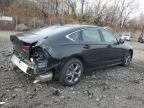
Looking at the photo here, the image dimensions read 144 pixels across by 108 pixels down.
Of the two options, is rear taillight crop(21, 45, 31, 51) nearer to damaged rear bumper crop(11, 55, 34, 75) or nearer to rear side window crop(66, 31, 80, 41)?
damaged rear bumper crop(11, 55, 34, 75)

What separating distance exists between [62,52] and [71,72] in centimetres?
67

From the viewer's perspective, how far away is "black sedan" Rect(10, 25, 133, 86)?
17.4 ft

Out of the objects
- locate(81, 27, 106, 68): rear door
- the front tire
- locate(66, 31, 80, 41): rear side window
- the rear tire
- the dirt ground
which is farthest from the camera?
the rear tire

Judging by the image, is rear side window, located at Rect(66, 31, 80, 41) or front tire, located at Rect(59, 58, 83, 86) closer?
front tire, located at Rect(59, 58, 83, 86)

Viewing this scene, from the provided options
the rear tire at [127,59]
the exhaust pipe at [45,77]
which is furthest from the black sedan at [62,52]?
the rear tire at [127,59]

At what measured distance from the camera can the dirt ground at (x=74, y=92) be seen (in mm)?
4797

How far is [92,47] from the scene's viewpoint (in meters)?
6.36

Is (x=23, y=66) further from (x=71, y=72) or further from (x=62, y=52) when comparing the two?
(x=71, y=72)

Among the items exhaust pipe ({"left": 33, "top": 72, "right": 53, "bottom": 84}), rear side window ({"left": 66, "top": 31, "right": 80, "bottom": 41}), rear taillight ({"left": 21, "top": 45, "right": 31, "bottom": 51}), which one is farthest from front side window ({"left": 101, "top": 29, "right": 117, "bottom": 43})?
rear taillight ({"left": 21, "top": 45, "right": 31, "bottom": 51})

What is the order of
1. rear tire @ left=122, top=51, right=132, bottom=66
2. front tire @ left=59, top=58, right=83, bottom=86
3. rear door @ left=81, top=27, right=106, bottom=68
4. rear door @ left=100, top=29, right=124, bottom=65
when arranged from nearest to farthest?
front tire @ left=59, top=58, right=83, bottom=86 < rear door @ left=81, top=27, right=106, bottom=68 < rear door @ left=100, top=29, right=124, bottom=65 < rear tire @ left=122, top=51, right=132, bottom=66

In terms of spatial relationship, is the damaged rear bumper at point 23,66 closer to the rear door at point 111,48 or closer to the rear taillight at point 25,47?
the rear taillight at point 25,47

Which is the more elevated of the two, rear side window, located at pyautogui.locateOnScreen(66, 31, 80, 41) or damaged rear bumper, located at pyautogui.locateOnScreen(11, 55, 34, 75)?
A: rear side window, located at pyautogui.locateOnScreen(66, 31, 80, 41)

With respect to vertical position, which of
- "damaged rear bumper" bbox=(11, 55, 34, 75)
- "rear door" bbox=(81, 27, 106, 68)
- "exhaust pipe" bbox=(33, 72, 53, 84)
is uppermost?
"rear door" bbox=(81, 27, 106, 68)

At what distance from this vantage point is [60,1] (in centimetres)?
4581
